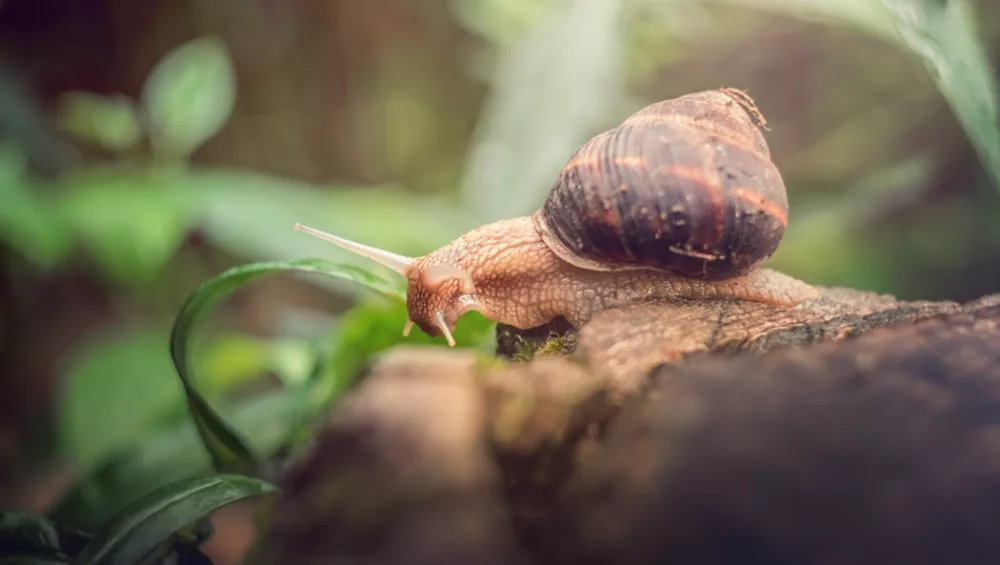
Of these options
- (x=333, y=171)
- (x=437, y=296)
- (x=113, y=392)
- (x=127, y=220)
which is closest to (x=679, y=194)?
(x=437, y=296)

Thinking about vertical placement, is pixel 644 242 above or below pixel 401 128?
above

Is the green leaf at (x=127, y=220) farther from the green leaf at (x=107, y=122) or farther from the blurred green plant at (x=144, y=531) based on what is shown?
the blurred green plant at (x=144, y=531)

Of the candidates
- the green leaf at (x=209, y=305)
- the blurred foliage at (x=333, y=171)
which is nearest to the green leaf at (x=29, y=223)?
the blurred foliage at (x=333, y=171)

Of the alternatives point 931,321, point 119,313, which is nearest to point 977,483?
point 931,321

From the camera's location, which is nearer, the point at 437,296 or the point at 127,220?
the point at 437,296

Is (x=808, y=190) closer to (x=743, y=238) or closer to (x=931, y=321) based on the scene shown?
(x=743, y=238)

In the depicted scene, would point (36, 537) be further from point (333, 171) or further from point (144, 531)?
point (333, 171)
